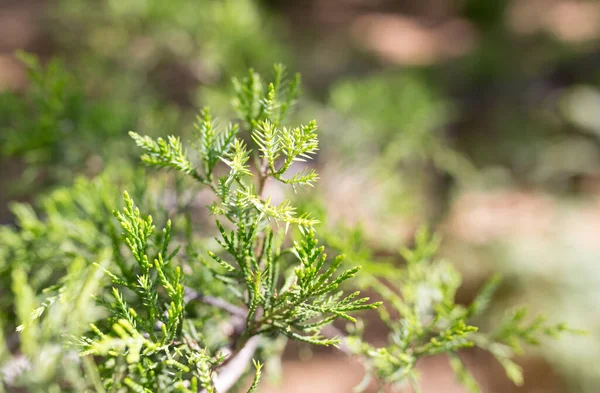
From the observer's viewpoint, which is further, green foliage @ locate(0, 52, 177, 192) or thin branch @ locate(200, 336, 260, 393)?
green foliage @ locate(0, 52, 177, 192)

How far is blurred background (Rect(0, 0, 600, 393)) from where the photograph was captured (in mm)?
918

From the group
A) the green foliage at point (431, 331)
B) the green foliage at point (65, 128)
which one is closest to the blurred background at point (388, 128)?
the green foliage at point (65, 128)

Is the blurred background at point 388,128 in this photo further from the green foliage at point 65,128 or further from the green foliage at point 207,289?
the green foliage at point 207,289

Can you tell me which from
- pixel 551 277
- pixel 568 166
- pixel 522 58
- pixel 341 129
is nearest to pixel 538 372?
pixel 551 277

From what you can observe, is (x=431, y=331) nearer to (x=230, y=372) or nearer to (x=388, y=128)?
(x=230, y=372)

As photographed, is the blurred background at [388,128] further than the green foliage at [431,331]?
Yes

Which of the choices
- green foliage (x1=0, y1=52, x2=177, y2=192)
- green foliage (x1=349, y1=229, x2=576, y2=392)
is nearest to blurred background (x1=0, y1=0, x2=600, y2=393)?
green foliage (x1=0, y1=52, x2=177, y2=192)

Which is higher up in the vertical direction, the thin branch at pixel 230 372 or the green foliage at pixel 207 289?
the green foliage at pixel 207 289

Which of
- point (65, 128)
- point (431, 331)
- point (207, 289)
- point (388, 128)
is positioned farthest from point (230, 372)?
point (388, 128)

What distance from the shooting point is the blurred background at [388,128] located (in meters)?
0.92

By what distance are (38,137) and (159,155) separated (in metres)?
0.53

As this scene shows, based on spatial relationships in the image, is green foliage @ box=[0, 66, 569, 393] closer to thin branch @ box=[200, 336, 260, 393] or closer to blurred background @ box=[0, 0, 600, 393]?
thin branch @ box=[200, 336, 260, 393]

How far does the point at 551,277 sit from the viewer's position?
2.07 meters

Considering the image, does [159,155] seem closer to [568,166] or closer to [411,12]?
[568,166]
